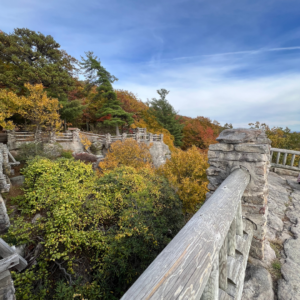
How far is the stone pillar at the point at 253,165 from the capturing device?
2.26 meters

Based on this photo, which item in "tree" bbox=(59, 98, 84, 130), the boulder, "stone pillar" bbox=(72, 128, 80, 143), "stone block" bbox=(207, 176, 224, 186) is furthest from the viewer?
"stone pillar" bbox=(72, 128, 80, 143)

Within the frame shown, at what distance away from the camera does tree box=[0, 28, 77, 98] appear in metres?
11.5

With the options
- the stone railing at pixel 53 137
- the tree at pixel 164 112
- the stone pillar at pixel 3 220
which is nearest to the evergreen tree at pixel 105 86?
the stone railing at pixel 53 137

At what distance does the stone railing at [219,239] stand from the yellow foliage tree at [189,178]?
4.76m

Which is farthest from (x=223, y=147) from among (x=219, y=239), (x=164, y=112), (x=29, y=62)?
(x=164, y=112)

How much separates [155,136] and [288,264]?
51.4 feet

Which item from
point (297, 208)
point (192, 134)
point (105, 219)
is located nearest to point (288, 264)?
point (297, 208)

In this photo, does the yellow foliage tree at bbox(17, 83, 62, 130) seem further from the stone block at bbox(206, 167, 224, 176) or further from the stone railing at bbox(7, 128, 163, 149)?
the stone block at bbox(206, 167, 224, 176)

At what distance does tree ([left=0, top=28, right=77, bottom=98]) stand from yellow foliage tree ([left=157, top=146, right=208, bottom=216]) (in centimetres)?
1167

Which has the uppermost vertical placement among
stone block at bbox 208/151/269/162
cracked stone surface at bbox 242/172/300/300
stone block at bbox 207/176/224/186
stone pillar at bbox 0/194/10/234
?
stone block at bbox 208/151/269/162

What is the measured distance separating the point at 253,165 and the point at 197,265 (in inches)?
80.4

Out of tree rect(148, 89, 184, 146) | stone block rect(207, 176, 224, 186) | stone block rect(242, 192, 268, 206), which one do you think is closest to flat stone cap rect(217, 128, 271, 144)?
stone block rect(207, 176, 224, 186)

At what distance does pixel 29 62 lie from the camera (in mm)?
12219

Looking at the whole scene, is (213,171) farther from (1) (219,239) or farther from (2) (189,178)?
(2) (189,178)
